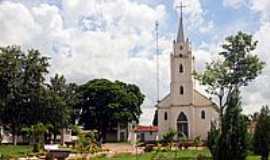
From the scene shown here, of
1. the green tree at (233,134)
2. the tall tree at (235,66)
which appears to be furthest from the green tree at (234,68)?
the green tree at (233,134)

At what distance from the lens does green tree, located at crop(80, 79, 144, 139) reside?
85750 mm

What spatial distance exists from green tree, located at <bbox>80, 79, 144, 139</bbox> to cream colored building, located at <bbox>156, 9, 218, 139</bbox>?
518cm

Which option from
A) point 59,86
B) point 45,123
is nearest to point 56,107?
point 45,123

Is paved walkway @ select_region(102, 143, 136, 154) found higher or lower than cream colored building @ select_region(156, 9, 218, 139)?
lower

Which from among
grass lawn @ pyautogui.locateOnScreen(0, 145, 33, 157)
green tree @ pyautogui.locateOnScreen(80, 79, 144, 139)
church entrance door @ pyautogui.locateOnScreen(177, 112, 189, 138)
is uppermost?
green tree @ pyautogui.locateOnScreen(80, 79, 144, 139)

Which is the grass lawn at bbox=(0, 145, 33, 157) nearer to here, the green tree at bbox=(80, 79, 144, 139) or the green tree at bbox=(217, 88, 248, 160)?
the green tree at bbox=(80, 79, 144, 139)

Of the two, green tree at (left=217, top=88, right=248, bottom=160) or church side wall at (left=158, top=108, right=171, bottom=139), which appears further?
church side wall at (left=158, top=108, right=171, bottom=139)

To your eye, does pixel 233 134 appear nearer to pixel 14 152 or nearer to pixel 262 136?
pixel 262 136

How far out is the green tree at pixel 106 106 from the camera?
8575 cm

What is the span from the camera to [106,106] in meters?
86.7

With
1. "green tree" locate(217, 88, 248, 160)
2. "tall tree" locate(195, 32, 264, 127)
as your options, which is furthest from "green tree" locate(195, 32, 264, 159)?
"green tree" locate(217, 88, 248, 160)

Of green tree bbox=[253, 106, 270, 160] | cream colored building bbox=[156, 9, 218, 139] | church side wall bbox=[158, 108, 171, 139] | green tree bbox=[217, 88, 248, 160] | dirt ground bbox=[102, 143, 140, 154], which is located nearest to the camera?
green tree bbox=[217, 88, 248, 160]

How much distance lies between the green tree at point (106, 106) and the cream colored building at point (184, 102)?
5176 millimetres

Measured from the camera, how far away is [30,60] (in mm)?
74375
